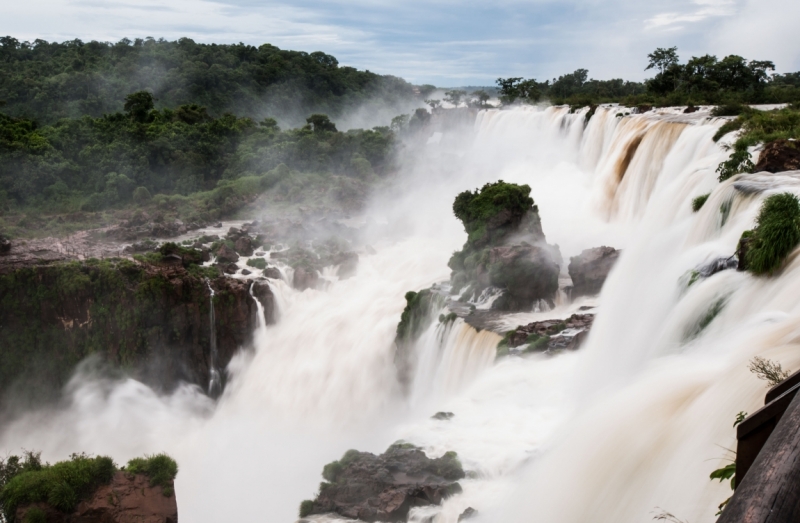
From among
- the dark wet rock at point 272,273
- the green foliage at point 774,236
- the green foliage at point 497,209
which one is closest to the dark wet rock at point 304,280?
the dark wet rock at point 272,273

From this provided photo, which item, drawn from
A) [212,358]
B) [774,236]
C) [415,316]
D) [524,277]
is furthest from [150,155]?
[774,236]

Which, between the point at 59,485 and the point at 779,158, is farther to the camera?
the point at 779,158

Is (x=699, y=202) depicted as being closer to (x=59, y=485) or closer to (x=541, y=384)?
(x=541, y=384)

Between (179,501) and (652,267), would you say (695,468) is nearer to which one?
(652,267)

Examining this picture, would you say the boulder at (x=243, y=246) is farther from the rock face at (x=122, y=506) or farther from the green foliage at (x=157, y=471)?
the rock face at (x=122, y=506)

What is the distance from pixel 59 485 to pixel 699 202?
14553 millimetres

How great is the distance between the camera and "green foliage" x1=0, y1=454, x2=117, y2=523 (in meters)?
11.9

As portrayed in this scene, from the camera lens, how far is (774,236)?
1006 cm

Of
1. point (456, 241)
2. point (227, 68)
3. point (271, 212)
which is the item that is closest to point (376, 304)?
point (456, 241)

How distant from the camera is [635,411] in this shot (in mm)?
8773

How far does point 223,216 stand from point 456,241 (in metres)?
14.3

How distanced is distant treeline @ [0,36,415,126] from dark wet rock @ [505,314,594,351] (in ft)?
165

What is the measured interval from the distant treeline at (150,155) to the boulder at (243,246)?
10.9 meters

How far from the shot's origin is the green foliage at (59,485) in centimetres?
1195
